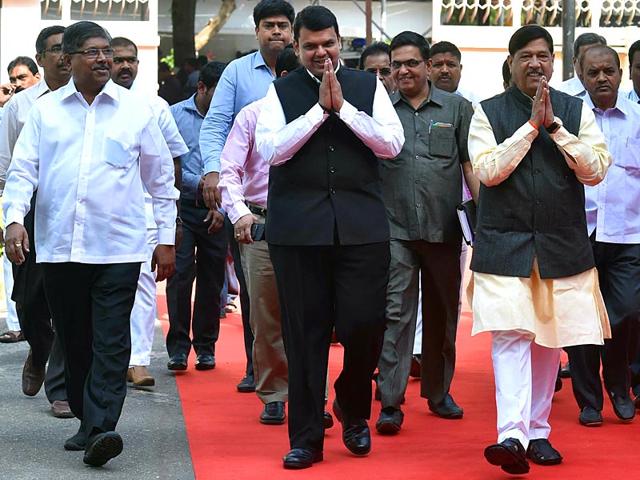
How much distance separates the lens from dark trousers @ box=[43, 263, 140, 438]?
7.68 m

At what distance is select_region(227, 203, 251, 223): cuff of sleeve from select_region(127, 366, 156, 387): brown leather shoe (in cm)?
218

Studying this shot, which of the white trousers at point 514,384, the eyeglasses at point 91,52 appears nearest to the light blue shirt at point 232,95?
the eyeglasses at point 91,52

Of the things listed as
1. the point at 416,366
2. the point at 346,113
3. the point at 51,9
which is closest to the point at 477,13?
the point at 51,9

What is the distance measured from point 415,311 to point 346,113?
1850 millimetres

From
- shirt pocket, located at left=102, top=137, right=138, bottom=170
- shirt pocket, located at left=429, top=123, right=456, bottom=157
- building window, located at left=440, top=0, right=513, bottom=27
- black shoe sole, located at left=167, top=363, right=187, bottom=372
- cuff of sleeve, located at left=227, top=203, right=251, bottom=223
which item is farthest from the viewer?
building window, located at left=440, top=0, right=513, bottom=27

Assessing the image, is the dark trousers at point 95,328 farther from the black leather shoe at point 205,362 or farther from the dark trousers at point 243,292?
the black leather shoe at point 205,362

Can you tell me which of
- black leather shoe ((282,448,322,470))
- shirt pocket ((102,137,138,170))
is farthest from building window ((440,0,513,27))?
black leather shoe ((282,448,322,470))

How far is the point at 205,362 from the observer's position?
11070mm

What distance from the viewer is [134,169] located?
7.92 meters

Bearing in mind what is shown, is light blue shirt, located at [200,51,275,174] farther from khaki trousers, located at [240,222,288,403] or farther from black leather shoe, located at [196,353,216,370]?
black leather shoe, located at [196,353,216,370]

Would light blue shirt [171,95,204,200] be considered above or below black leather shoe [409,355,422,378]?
above

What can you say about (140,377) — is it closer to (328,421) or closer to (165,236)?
(328,421)

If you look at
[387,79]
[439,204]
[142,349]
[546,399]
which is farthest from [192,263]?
[546,399]

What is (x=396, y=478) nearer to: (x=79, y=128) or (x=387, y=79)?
(x=79, y=128)
